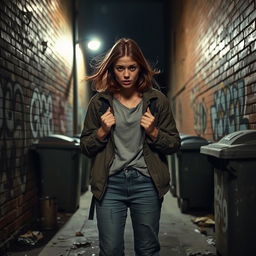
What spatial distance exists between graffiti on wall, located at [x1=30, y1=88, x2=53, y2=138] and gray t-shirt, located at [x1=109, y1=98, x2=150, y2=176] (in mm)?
3758

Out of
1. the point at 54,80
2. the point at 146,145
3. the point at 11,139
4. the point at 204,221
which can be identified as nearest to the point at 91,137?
the point at 146,145

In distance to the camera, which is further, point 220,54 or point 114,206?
point 220,54

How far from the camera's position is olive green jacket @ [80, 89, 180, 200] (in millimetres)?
2293

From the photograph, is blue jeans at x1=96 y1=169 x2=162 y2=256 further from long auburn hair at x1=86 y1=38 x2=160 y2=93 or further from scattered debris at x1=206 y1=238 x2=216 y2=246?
scattered debris at x1=206 y1=238 x2=216 y2=246

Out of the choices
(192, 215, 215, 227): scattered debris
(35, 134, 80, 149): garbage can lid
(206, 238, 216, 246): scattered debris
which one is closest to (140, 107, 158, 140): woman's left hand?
(206, 238, 216, 246): scattered debris

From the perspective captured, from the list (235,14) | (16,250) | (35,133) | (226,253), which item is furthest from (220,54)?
(16,250)

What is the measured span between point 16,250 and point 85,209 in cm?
238

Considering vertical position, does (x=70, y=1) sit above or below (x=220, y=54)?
above

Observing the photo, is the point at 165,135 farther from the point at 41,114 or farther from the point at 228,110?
the point at 41,114

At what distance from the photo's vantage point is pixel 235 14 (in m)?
5.27

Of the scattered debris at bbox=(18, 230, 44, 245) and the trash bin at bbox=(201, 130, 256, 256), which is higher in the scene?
the trash bin at bbox=(201, 130, 256, 256)

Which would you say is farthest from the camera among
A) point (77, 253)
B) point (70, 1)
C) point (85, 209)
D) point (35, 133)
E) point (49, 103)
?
point (70, 1)

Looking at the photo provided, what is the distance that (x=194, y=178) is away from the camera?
6.36 metres

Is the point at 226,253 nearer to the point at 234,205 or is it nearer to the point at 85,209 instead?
the point at 234,205
